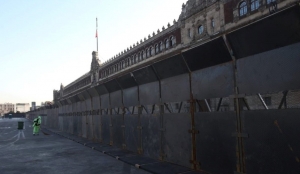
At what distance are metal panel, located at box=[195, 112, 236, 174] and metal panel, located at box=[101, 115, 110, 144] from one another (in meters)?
7.23

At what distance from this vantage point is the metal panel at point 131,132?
32.6 feet

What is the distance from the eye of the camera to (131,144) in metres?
10.3

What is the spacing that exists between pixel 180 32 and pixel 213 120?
99.0 feet

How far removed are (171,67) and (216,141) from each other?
9.45 ft

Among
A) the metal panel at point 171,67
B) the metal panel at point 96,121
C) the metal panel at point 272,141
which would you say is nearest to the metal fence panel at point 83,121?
the metal panel at point 96,121

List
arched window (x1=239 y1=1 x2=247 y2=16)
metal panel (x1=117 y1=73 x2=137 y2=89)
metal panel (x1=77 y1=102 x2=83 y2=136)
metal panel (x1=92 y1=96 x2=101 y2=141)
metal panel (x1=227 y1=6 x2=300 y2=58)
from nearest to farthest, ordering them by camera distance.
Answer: metal panel (x1=227 y1=6 x2=300 y2=58) → metal panel (x1=117 y1=73 x2=137 y2=89) → metal panel (x1=92 y1=96 x2=101 y2=141) → metal panel (x1=77 y1=102 x2=83 y2=136) → arched window (x1=239 y1=1 x2=247 y2=16)

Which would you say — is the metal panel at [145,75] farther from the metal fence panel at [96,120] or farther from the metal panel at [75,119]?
the metal panel at [75,119]

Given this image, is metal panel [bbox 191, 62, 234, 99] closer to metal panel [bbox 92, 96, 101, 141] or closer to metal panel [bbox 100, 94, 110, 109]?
metal panel [bbox 100, 94, 110, 109]

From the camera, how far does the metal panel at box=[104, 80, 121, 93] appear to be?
459 inches

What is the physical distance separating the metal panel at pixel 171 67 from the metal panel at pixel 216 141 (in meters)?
1.59

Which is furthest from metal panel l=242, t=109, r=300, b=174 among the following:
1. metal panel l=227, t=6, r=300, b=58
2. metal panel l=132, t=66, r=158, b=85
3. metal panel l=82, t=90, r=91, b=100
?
Answer: metal panel l=82, t=90, r=91, b=100

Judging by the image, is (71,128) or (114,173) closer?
(114,173)

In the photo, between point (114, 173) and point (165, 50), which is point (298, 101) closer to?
point (114, 173)

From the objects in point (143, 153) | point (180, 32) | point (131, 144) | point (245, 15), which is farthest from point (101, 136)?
point (180, 32)
